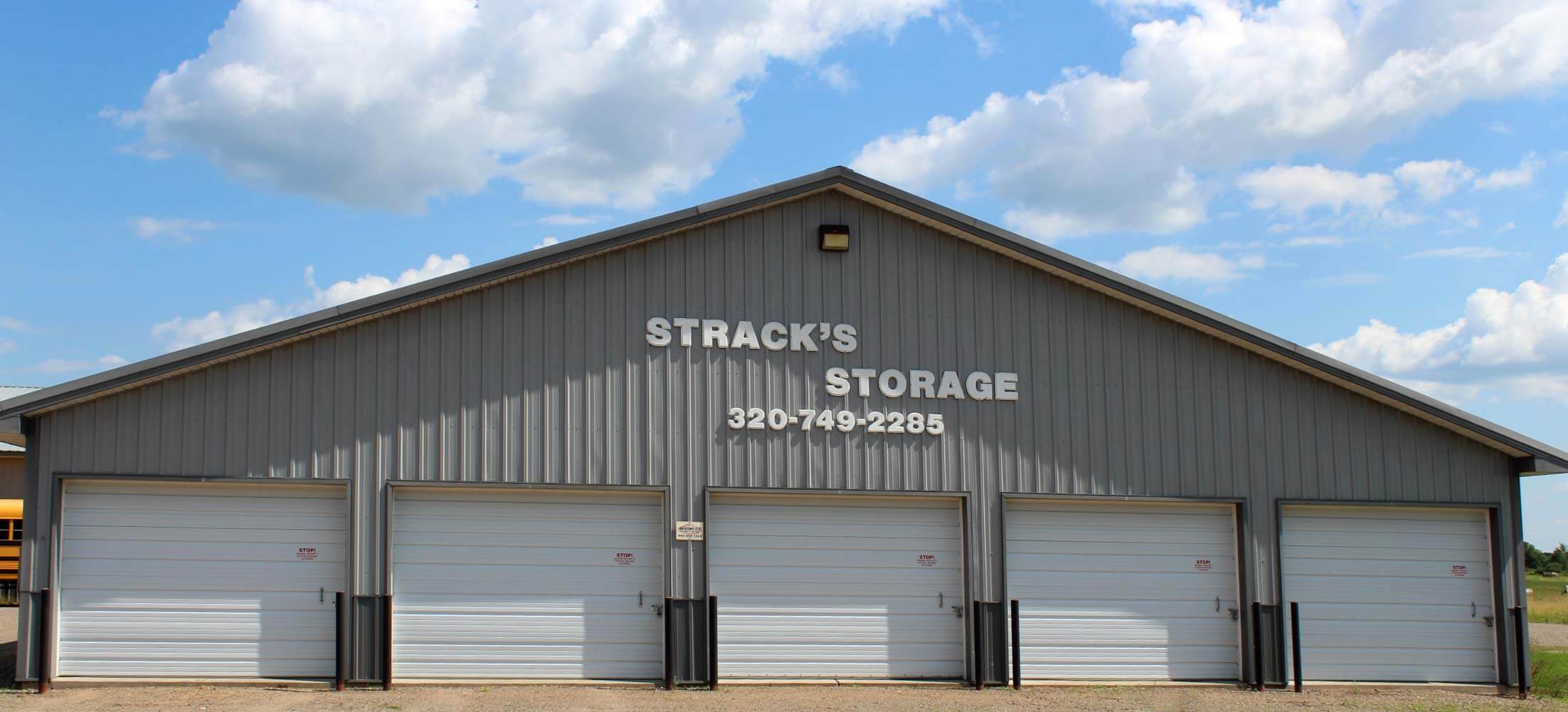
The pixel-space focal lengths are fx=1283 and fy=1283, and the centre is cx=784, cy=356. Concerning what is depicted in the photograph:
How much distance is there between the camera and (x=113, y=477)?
13.6 m

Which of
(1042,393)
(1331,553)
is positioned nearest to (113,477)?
(1042,393)

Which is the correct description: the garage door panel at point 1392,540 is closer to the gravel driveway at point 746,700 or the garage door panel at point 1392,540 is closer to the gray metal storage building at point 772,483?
the gray metal storage building at point 772,483

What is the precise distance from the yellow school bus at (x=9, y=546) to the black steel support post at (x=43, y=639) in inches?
619

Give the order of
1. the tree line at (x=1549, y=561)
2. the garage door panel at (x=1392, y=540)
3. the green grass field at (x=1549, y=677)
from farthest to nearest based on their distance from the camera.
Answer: the tree line at (x=1549, y=561), the green grass field at (x=1549, y=677), the garage door panel at (x=1392, y=540)

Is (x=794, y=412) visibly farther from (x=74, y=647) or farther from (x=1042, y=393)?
(x=74, y=647)

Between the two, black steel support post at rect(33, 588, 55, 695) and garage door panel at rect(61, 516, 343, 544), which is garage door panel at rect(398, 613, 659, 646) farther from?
black steel support post at rect(33, 588, 55, 695)

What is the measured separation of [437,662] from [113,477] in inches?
155

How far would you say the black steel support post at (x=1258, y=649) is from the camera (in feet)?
50.4

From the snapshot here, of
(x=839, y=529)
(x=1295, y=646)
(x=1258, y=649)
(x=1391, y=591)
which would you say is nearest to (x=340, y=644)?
(x=839, y=529)

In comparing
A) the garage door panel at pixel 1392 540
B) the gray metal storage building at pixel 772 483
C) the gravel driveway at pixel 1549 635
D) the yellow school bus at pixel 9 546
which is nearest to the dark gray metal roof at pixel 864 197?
the gray metal storage building at pixel 772 483

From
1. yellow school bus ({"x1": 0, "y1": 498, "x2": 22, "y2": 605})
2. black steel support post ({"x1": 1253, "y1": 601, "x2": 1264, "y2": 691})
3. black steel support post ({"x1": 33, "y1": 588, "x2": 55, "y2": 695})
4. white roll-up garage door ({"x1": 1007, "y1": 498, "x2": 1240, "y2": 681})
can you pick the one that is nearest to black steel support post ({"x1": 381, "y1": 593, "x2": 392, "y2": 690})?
black steel support post ({"x1": 33, "y1": 588, "x2": 55, "y2": 695})

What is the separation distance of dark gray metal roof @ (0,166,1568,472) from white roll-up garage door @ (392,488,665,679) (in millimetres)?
2243

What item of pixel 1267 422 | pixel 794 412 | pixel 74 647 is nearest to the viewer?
pixel 74 647

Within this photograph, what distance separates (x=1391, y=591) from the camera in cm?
1606
